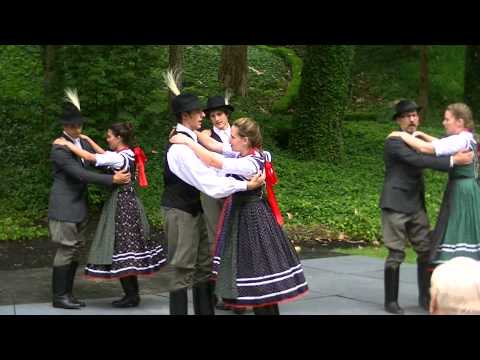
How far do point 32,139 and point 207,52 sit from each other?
8637 millimetres

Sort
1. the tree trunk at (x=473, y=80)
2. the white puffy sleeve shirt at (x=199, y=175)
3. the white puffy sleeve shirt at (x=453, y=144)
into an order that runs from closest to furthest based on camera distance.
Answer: the white puffy sleeve shirt at (x=199, y=175)
the white puffy sleeve shirt at (x=453, y=144)
the tree trunk at (x=473, y=80)

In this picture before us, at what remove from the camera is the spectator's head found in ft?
9.95

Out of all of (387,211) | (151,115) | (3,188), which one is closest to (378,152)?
(151,115)

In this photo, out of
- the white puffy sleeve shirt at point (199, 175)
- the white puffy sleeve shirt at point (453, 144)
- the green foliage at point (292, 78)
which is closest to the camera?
the white puffy sleeve shirt at point (199, 175)

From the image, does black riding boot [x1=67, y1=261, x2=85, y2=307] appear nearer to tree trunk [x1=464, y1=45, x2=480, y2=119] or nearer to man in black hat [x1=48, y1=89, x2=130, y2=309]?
man in black hat [x1=48, y1=89, x2=130, y2=309]

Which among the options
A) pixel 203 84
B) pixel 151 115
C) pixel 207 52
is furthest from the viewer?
pixel 207 52

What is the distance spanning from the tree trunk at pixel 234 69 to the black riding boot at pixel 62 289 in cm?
1074

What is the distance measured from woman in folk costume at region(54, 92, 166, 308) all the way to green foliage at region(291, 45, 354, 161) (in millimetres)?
8698

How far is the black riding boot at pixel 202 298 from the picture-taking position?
653cm

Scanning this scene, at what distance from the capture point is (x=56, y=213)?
7320 mm

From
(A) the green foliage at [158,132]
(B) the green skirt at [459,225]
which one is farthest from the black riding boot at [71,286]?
(A) the green foliage at [158,132]

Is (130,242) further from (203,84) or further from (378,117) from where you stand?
(378,117)

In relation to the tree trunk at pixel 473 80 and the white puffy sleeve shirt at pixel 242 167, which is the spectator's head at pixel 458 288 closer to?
the white puffy sleeve shirt at pixel 242 167

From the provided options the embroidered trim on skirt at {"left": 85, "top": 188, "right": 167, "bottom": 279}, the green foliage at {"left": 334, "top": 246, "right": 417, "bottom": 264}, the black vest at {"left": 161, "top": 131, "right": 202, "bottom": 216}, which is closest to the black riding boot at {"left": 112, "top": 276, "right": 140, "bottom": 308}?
the embroidered trim on skirt at {"left": 85, "top": 188, "right": 167, "bottom": 279}
